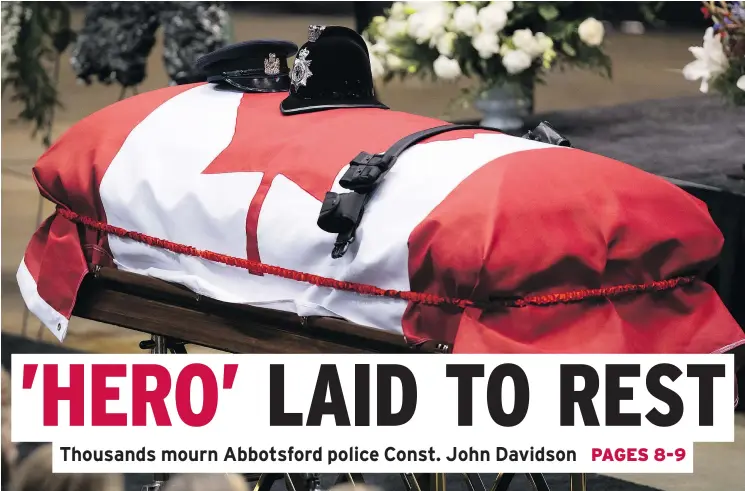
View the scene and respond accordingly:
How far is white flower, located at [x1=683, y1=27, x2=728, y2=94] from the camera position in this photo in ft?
10.6

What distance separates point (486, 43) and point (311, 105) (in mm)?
1110

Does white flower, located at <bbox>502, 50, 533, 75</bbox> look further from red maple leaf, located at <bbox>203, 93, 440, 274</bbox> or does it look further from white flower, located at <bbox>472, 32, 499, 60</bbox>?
Result: red maple leaf, located at <bbox>203, 93, 440, 274</bbox>

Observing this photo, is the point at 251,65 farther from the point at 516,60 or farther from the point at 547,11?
the point at 547,11

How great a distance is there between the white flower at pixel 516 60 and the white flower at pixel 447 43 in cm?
13

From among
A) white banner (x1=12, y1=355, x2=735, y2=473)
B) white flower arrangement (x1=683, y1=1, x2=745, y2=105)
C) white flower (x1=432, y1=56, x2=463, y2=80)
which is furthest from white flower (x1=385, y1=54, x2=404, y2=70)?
white banner (x1=12, y1=355, x2=735, y2=473)

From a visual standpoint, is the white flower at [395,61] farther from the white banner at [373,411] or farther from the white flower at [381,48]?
the white banner at [373,411]

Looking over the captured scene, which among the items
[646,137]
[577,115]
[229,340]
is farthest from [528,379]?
[577,115]

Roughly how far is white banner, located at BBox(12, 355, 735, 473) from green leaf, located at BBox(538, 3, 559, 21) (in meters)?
1.55

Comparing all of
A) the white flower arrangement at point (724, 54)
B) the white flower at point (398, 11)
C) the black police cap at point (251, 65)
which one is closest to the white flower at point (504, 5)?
the white flower at point (398, 11)

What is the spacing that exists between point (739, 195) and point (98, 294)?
61.5 inches

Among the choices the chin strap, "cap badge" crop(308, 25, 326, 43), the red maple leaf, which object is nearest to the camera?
the chin strap

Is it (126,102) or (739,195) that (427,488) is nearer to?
(126,102)

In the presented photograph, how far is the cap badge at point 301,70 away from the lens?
2.37m

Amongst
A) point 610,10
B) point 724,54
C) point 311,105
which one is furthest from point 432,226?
point 610,10
